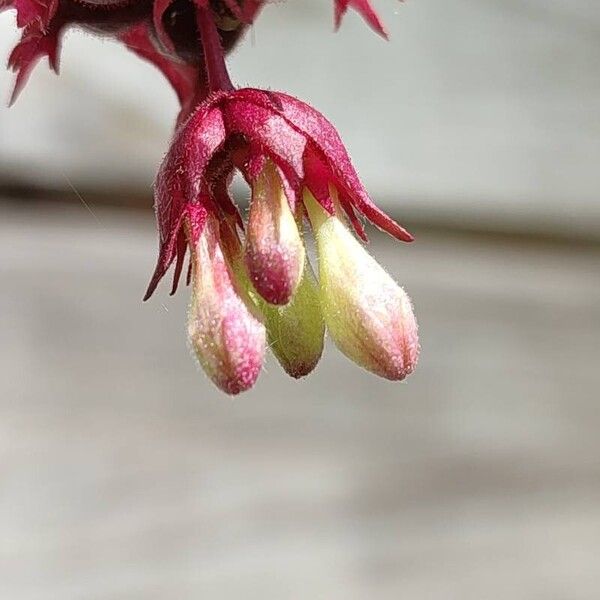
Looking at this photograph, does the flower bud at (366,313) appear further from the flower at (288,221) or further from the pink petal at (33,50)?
the pink petal at (33,50)

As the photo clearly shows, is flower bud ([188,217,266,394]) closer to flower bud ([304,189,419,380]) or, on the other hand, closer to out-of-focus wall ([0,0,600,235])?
flower bud ([304,189,419,380])

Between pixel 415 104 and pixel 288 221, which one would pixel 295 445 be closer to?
pixel 415 104

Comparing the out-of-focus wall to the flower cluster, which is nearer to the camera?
the flower cluster

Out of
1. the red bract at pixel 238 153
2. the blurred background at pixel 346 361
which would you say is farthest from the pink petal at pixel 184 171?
the blurred background at pixel 346 361

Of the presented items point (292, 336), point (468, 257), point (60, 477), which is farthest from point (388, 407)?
point (292, 336)

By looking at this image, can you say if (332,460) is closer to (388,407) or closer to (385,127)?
(388,407)

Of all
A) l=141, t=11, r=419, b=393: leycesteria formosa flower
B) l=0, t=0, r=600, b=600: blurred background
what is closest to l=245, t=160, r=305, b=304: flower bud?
l=141, t=11, r=419, b=393: leycesteria formosa flower
